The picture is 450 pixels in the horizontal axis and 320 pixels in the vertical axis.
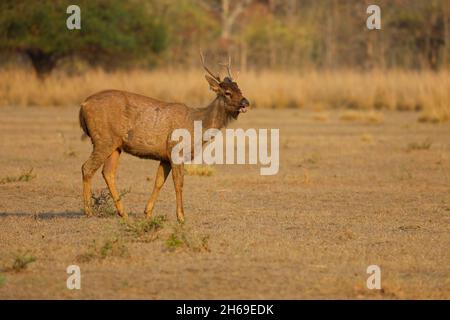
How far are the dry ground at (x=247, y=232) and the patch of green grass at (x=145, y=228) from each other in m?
0.05

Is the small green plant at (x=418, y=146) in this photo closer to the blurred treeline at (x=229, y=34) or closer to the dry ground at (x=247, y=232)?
the dry ground at (x=247, y=232)

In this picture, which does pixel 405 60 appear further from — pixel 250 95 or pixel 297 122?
pixel 297 122

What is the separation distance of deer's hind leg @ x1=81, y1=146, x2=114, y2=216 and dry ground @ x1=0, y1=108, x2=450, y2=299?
19 cm

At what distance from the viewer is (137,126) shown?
10594 mm

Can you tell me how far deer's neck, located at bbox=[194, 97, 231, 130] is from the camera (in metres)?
10.9

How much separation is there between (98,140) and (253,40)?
40.4 metres

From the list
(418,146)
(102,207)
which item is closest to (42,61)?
(418,146)

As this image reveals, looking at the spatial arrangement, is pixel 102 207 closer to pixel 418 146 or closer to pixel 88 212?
pixel 88 212

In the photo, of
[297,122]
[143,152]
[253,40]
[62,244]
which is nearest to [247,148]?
[297,122]

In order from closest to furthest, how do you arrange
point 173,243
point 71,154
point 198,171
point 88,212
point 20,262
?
1. point 20,262
2. point 173,243
3. point 88,212
4. point 198,171
5. point 71,154

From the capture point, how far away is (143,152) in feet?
34.9

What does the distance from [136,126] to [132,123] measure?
0.07m

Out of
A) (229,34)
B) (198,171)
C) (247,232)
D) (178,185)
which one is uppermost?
(229,34)

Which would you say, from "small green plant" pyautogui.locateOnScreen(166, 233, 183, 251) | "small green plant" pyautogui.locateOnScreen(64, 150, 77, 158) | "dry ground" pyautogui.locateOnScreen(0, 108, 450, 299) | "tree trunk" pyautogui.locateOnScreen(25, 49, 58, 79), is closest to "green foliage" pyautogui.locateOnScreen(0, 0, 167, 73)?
"tree trunk" pyautogui.locateOnScreen(25, 49, 58, 79)
